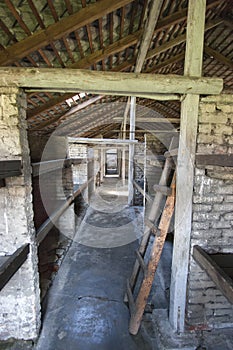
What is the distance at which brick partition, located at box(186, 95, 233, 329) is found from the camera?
1.87 m

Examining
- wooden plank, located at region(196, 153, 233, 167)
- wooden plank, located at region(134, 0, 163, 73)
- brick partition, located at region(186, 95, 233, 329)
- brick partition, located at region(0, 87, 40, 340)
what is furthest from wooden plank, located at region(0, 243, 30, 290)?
wooden plank, located at region(134, 0, 163, 73)

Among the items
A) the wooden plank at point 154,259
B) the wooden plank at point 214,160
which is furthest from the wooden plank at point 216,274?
the wooden plank at point 214,160

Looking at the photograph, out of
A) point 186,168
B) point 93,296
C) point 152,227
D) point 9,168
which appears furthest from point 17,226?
point 186,168

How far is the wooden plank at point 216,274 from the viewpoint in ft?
4.12

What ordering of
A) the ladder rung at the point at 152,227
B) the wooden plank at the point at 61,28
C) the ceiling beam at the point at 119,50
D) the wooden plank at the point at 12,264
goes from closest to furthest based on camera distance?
1. the wooden plank at the point at 12,264
2. the wooden plank at the point at 61,28
3. the ladder rung at the point at 152,227
4. the ceiling beam at the point at 119,50

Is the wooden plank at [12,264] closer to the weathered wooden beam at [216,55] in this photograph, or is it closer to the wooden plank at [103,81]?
the wooden plank at [103,81]

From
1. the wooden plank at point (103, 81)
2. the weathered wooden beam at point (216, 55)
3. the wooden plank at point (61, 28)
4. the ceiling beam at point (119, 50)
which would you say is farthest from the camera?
the weathered wooden beam at point (216, 55)

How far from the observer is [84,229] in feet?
15.9

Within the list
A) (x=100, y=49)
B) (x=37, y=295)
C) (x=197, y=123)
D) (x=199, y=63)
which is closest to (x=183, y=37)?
(x=100, y=49)

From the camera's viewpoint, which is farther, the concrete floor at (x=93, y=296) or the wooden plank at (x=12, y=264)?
the concrete floor at (x=93, y=296)

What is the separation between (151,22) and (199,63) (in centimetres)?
122

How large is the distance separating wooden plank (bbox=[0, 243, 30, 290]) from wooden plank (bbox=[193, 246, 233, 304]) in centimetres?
150

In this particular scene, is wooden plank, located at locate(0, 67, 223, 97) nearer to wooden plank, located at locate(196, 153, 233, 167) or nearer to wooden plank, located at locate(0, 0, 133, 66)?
wooden plank, located at locate(196, 153, 233, 167)

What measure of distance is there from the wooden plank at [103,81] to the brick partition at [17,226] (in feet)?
0.47
